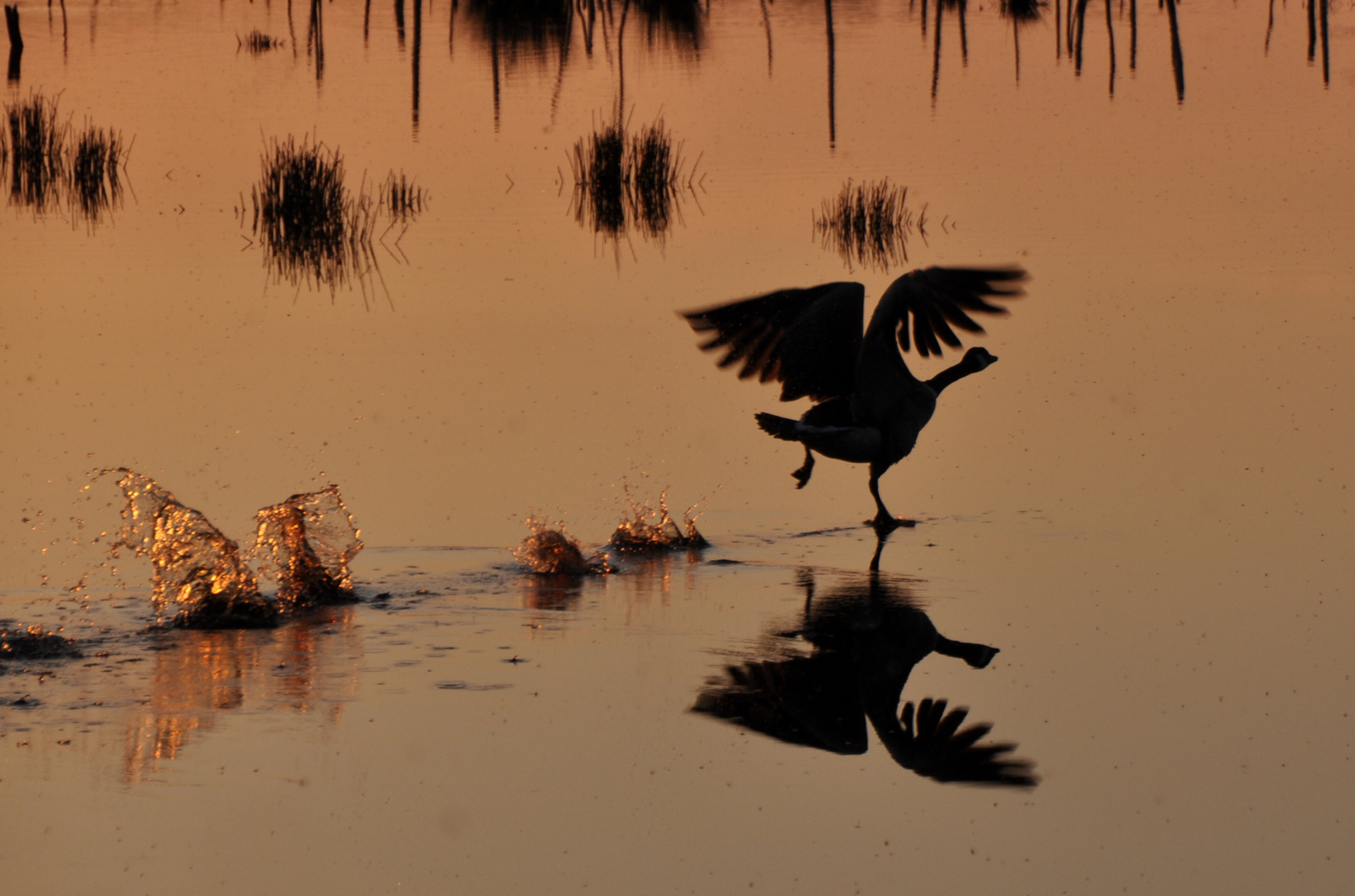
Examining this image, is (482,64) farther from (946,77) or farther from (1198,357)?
(1198,357)

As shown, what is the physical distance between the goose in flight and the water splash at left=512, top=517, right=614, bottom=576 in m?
1.36

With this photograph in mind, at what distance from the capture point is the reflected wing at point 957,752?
198 inches

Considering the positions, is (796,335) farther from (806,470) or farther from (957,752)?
(957,752)

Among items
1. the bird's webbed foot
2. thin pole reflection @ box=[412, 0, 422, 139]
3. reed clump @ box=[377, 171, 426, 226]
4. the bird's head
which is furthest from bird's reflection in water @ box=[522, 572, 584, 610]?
thin pole reflection @ box=[412, 0, 422, 139]

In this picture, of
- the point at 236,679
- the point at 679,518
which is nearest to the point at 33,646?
the point at 236,679

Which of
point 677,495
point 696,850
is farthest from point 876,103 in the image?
point 696,850

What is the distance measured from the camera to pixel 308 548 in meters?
7.26

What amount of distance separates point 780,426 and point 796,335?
2.15ft

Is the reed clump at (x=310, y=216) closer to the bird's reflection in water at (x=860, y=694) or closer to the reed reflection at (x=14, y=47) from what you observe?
A: the bird's reflection in water at (x=860, y=694)

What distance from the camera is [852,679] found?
234 inches

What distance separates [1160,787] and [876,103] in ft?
67.5

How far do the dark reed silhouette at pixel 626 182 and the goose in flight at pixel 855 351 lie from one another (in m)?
6.79

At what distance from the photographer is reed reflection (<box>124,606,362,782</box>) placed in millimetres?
5352

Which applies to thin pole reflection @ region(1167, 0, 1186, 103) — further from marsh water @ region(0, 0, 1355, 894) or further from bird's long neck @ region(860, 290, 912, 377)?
bird's long neck @ region(860, 290, 912, 377)
